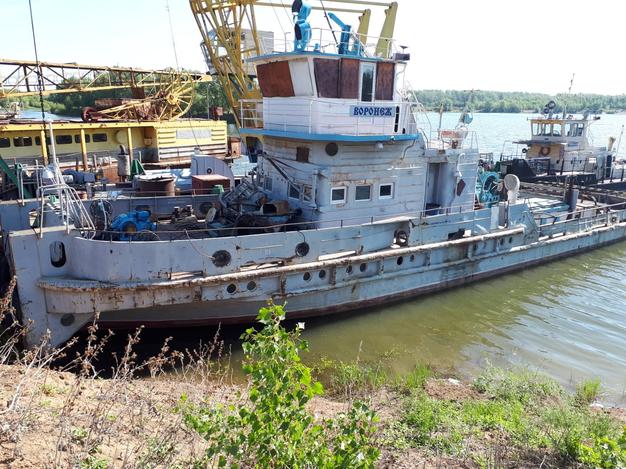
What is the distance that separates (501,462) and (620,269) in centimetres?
1294

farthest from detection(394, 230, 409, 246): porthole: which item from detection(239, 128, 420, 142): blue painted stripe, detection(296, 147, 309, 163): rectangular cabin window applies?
detection(296, 147, 309, 163): rectangular cabin window

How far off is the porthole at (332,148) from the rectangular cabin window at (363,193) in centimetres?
108

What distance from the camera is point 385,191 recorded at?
463 inches

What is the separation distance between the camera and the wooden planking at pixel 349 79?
10.3 meters

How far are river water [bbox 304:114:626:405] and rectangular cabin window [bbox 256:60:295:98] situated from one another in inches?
213

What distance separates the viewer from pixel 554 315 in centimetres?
1210

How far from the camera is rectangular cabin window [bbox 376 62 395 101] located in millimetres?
10719

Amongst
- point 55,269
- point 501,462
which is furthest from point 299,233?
point 501,462

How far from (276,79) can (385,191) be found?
3757mm

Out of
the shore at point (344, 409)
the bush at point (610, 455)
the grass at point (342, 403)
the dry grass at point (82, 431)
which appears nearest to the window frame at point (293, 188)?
the grass at point (342, 403)

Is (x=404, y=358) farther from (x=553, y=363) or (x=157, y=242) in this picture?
(x=157, y=242)

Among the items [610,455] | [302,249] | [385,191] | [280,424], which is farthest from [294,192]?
[610,455]

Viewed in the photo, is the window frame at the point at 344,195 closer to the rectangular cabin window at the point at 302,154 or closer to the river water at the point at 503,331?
the rectangular cabin window at the point at 302,154

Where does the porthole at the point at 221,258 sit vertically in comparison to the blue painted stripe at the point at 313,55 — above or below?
below
